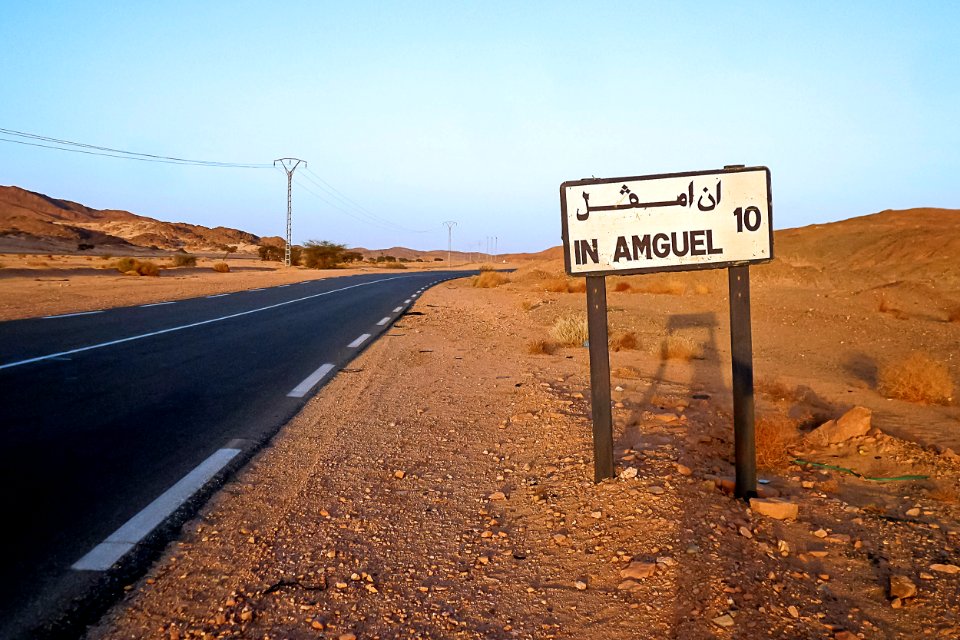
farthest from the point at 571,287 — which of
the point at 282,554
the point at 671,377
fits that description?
the point at 282,554

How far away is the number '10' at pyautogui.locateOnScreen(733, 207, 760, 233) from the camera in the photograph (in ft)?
15.5

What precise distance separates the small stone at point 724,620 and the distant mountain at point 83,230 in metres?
80.6

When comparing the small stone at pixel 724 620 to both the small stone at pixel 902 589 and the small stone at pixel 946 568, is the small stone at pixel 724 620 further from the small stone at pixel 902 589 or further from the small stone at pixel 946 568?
the small stone at pixel 946 568

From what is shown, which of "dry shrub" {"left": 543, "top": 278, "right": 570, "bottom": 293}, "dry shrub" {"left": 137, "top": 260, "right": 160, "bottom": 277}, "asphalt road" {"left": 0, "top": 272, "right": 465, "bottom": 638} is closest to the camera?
→ "asphalt road" {"left": 0, "top": 272, "right": 465, "bottom": 638}

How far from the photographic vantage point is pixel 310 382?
9.09 meters

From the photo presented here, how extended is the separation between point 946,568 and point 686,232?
91.4 inches

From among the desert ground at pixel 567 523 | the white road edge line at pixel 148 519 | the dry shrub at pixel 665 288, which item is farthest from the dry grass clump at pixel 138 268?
the white road edge line at pixel 148 519

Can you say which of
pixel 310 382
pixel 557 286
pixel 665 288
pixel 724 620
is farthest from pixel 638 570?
pixel 557 286

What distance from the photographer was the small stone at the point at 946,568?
3.62m

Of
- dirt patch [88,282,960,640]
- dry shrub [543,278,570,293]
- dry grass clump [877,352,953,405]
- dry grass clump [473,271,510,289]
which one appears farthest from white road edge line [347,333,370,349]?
dry grass clump [473,271,510,289]

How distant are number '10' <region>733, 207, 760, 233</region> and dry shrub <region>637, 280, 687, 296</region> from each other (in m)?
23.0

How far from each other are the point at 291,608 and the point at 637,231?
9.98ft

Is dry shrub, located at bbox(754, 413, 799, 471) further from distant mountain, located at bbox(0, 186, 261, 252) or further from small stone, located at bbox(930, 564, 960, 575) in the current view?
distant mountain, located at bbox(0, 186, 261, 252)

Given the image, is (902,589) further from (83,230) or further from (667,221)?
(83,230)
